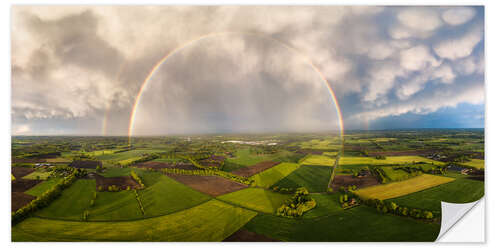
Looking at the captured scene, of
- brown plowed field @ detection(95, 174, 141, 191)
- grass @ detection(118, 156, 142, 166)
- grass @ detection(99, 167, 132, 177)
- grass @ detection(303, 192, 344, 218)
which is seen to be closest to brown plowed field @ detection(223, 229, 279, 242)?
grass @ detection(303, 192, 344, 218)

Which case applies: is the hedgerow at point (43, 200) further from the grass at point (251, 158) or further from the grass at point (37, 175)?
the grass at point (251, 158)

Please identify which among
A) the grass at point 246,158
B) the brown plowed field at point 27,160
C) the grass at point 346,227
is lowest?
the grass at point 346,227

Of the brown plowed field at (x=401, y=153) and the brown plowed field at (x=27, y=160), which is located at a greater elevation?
the brown plowed field at (x=27, y=160)

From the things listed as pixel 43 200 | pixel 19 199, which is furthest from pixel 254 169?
pixel 19 199

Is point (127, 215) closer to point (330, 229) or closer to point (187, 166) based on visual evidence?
point (187, 166)

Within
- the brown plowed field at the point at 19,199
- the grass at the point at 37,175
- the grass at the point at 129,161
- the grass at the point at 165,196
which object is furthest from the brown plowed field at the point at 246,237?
the grass at the point at 37,175

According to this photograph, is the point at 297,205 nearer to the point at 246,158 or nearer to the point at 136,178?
the point at 246,158
